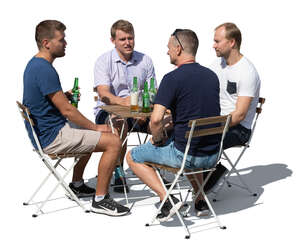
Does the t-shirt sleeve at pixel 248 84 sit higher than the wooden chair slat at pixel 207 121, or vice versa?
the t-shirt sleeve at pixel 248 84

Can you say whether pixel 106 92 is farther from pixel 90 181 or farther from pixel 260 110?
pixel 260 110

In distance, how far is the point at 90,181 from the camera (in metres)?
6.69

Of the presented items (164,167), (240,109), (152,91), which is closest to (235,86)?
(240,109)

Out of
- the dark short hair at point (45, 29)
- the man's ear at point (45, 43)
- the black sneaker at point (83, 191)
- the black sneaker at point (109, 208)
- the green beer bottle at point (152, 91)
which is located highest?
the dark short hair at point (45, 29)

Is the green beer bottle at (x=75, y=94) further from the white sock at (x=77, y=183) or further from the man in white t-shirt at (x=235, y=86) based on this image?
the man in white t-shirt at (x=235, y=86)

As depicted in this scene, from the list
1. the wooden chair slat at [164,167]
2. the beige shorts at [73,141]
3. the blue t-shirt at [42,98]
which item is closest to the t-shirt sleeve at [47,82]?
the blue t-shirt at [42,98]

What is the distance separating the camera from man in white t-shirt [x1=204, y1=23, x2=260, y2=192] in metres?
5.63

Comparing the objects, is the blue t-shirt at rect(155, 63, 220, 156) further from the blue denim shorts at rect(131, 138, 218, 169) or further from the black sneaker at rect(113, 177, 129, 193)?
the black sneaker at rect(113, 177, 129, 193)

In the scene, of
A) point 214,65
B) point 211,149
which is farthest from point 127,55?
point 211,149

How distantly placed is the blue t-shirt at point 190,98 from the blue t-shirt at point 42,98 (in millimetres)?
1085

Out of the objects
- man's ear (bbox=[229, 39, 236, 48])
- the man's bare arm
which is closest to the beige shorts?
the man's bare arm

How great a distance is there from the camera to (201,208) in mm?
5469

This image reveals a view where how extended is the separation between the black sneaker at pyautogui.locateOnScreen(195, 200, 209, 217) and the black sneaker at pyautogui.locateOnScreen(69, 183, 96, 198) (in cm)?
131

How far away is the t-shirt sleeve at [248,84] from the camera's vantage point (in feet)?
18.5
